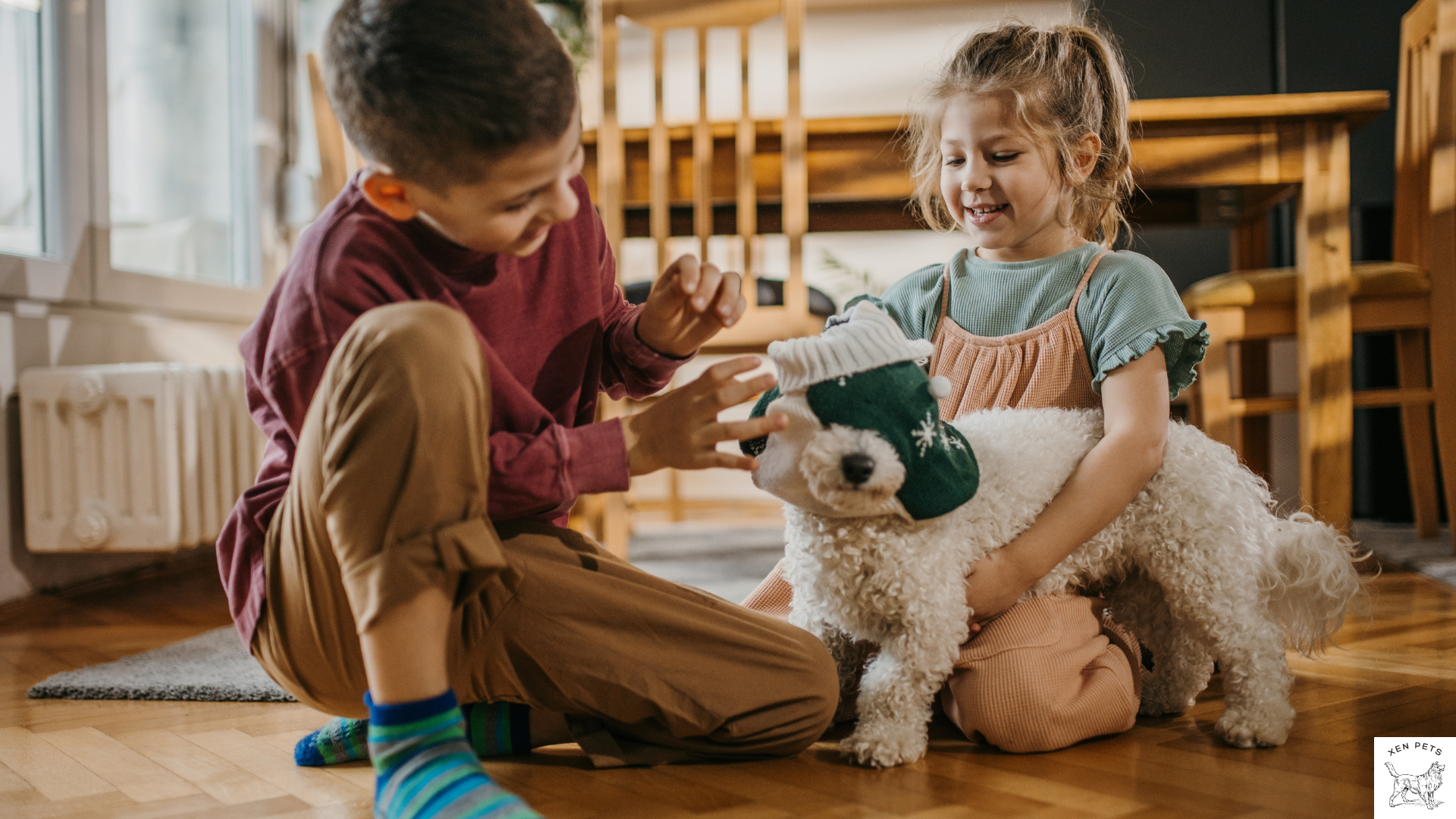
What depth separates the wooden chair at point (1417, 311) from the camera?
1.94 m

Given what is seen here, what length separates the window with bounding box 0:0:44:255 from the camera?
5.71 feet

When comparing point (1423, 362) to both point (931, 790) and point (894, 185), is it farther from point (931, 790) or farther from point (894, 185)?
point (931, 790)

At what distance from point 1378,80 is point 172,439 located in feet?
10.3

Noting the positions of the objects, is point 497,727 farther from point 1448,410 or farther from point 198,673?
point 1448,410

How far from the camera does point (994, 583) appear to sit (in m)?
0.92

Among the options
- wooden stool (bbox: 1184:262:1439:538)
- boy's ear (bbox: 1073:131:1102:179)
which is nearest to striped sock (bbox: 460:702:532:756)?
boy's ear (bbox: 1073:131:1102:179)

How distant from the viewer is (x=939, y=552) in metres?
0.86

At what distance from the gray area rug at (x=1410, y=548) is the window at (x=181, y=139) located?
8.30 ft

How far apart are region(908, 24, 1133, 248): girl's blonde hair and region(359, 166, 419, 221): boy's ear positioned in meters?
0.63

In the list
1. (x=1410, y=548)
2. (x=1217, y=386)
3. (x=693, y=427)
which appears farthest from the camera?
(x=1410, y=548)

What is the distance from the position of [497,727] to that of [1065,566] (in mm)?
549

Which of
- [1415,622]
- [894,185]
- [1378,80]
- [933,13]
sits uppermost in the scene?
[933,13]

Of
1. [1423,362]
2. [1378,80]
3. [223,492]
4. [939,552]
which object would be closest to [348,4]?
[939,552]

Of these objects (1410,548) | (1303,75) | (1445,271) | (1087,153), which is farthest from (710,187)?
(1303,75)
